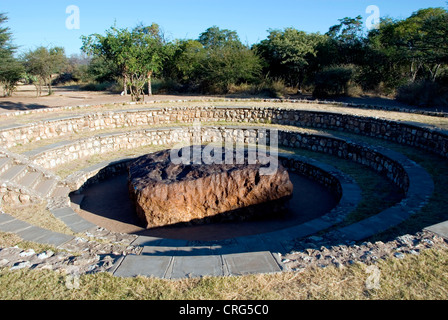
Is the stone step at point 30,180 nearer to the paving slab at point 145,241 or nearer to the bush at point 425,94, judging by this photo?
the paving slab at point 145,241

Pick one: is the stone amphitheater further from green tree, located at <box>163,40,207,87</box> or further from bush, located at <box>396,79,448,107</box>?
green tree, located at <box>163,40,207,87</box>

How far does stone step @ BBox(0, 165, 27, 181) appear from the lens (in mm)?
6977

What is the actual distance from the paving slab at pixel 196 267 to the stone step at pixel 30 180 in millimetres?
5058

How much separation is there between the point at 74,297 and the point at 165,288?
789 mm

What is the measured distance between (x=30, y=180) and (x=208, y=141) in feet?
19.9

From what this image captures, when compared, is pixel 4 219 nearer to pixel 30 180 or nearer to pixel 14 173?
pixel 30 180

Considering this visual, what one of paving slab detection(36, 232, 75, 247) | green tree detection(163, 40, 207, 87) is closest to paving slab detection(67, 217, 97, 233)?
paving slab detection(36, 232, 75, 247)

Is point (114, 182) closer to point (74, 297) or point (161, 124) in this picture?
point (161, 124)

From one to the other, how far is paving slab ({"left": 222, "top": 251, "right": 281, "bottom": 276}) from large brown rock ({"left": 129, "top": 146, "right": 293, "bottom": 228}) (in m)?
2.70

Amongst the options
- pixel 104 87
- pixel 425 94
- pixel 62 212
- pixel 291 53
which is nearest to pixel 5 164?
pixel 62 212

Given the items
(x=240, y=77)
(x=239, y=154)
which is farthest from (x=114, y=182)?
(x=240, y=77)

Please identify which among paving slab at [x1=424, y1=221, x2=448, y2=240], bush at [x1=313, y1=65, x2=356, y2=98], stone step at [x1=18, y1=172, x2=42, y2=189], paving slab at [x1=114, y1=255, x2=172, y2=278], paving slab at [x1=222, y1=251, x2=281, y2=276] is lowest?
paving slab at [x1=114, y1=255, x2=172, y2=278]

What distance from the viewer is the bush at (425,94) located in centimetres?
1650

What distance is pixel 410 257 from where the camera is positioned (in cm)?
342
